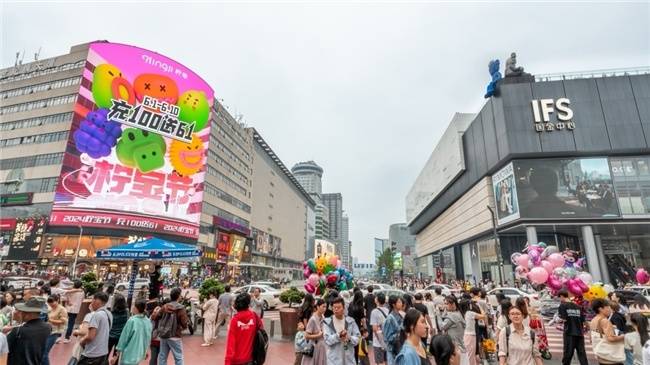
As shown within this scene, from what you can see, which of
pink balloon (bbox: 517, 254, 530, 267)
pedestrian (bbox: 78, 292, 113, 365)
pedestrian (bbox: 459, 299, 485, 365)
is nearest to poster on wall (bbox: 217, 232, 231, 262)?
pink balloon (bbox: 517, 254, 530, 267)

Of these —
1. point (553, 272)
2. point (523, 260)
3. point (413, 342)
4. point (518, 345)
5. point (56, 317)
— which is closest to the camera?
point (413, 342)

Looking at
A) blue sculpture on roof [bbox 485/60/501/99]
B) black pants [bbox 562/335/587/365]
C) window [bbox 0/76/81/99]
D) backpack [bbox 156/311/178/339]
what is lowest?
black pants [bbox 562/335/587/365]

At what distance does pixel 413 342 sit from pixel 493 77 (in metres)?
41.2

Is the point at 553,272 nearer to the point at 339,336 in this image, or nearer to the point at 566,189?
the point at 339,336

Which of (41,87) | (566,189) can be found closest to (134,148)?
(41,87)

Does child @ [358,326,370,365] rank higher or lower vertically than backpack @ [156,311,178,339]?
lower

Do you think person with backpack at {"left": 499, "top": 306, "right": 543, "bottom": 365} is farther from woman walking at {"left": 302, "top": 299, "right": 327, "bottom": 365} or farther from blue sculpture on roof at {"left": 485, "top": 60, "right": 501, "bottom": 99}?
blue sculpture on roof at {"left": 485, "top": 60, "right": 501, "bottom": 99}

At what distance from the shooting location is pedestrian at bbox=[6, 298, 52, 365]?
4.34 metres

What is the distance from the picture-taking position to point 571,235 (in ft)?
127

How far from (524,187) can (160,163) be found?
43511 millimetres

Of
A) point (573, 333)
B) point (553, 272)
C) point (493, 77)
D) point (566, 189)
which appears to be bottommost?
point (573, 333)

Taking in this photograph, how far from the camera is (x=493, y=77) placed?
3753 cm

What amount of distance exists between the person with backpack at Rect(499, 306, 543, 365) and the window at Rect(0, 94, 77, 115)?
54.2m

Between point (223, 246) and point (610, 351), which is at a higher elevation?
point (223, 246)
